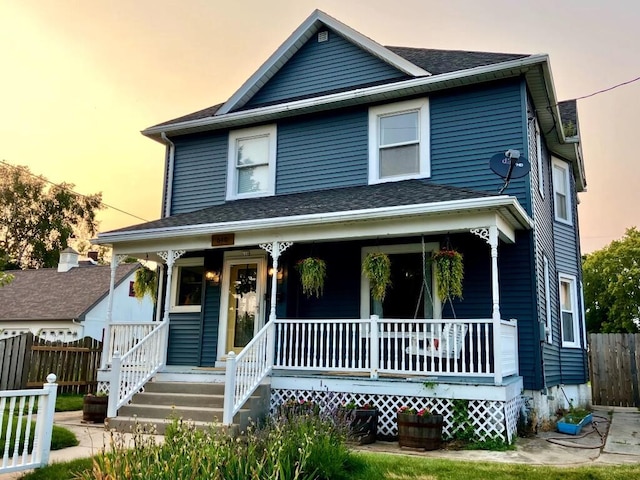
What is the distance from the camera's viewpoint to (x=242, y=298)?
447 inches

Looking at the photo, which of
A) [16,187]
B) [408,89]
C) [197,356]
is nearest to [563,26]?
[408,89]

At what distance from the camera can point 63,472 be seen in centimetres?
575

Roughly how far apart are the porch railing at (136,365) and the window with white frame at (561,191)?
904 cm

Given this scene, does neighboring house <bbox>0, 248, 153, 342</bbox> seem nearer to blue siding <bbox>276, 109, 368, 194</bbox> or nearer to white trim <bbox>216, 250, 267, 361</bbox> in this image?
white trim <bbox>216, 250, 267, 361</bbox>

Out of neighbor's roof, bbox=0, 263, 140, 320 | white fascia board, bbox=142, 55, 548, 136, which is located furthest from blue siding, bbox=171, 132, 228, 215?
neighbor's roof, bbox=0, 263, 140, 320

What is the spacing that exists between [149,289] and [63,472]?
6590 millimetres

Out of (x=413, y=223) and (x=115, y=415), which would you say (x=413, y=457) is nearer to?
(x=413, y=223)

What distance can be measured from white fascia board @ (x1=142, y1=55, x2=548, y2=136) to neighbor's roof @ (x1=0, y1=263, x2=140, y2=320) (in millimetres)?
11852

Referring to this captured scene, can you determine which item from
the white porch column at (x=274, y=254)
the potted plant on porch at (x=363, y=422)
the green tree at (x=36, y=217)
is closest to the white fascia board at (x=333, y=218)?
the white porch column at (x=274, y=254)

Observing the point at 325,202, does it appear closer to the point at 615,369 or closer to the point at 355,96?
the point at 355,96

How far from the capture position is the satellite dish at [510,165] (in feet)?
29.6

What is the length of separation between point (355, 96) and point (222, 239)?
381 centimetres

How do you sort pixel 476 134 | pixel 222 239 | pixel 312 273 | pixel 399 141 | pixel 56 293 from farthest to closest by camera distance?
pixel 56 293, pixel 399 141, pixel 222 239, pixel 476 134, pixel 312 273

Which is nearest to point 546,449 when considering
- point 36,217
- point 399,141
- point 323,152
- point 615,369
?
point 399,141
